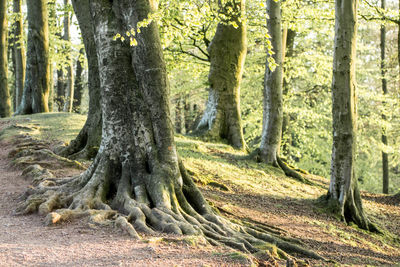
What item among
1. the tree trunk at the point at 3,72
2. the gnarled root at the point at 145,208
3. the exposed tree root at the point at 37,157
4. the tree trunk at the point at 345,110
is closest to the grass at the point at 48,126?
the exposed tree root at the point at 37,157

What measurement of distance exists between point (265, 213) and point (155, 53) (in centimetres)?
422

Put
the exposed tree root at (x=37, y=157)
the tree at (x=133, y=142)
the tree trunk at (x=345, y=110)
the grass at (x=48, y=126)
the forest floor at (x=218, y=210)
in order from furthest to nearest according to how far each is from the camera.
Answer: the grass at (x=48, y=126) → the tree trunk at (x=345, y=110) → the exposed tree root at (x=37, y=157) → the tree at (x=133, y=142) → the forest floor at (x=218, y=210)

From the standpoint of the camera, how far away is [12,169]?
28.6ft

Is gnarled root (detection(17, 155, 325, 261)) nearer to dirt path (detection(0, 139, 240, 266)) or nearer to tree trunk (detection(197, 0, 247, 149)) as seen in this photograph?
dirt path (detection(0, 139, 240, 266))

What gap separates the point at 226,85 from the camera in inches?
562

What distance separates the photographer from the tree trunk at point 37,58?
15531 mm

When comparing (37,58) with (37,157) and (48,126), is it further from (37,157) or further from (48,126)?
(37,157)

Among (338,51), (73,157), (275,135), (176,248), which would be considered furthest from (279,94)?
(176,248)

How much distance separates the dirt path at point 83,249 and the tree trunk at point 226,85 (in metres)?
9.22

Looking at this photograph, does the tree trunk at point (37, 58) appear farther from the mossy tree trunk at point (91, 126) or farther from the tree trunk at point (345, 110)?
the tree trunk at point (345, 110)

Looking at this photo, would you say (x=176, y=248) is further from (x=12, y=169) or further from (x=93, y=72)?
(x=93, y=72)

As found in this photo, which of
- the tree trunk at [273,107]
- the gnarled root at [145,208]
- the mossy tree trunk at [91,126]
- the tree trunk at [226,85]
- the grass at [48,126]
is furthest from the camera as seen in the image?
the tree trunk at [226,85]

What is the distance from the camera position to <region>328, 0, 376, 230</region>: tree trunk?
29.6ft

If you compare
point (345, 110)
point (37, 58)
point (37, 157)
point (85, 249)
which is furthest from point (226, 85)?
point (85, 249)
